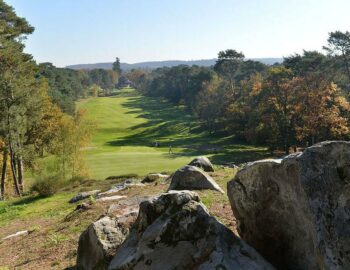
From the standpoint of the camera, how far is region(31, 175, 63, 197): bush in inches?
1247

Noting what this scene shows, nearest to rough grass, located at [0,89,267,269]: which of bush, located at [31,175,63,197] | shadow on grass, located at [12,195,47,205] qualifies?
shadow on grass, located at [12,195,47,205]

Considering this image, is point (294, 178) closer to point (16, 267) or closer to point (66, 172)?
point (16, 267)

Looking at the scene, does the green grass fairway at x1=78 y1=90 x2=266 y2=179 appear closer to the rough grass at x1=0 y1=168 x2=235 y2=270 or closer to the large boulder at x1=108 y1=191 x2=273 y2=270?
the rough grass at x1=0 y1=168 x2=235 y2=270

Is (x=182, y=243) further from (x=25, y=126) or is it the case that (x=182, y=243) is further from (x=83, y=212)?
(x=25, y=126)

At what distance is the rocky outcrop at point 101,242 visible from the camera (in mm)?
10266

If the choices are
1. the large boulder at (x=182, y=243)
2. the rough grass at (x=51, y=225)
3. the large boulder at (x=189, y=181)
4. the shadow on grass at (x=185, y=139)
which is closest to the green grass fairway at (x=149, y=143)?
the shadow on grass at (x=185, y=139)

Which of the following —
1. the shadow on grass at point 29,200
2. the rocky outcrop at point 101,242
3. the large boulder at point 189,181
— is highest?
the rocky outcrop at point 101,242

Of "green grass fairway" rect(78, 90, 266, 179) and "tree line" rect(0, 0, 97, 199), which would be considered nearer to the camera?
"tree line" rect(0, 0, 97, 199)

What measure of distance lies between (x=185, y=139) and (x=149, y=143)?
7.93 meters

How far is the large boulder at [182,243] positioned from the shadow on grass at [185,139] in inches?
1764

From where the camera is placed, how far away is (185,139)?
3438 inches

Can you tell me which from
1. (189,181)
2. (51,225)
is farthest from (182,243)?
(51,225)

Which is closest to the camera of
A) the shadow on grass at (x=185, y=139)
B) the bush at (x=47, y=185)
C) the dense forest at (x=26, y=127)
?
the bush at (x=47, y=185)

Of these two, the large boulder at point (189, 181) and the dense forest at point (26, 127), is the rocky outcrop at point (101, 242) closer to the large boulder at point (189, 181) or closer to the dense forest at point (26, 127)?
the large boulder at point (189, 181)
